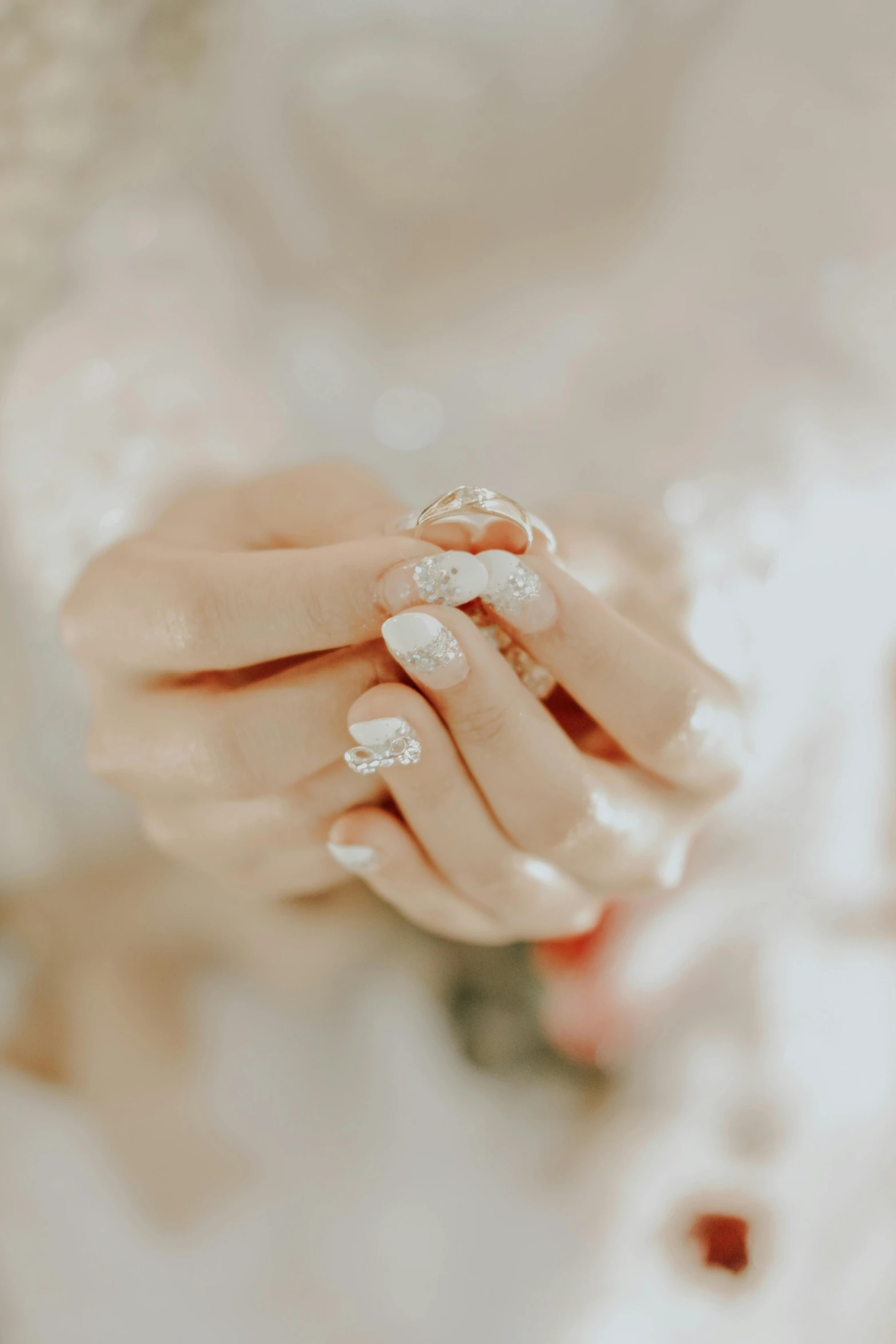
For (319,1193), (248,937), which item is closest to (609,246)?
(248,937)

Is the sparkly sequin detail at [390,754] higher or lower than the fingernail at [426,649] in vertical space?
lower

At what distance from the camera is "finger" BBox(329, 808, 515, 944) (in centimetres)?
36

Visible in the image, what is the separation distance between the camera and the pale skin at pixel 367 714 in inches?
11.9

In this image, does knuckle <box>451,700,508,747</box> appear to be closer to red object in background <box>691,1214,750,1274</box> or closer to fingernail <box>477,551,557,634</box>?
fingernail <box>477,551,557,634</box>

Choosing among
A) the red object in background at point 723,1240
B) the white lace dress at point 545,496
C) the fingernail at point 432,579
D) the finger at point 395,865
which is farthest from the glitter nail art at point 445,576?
the red object in background at point 723,1240

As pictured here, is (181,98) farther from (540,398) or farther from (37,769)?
(37,769)

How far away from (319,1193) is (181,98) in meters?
0.66

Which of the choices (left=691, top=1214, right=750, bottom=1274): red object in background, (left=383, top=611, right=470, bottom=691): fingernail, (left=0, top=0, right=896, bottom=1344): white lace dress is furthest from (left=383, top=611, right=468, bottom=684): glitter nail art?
(left=691, top=1214, right=750, bottom=1274): red object in background

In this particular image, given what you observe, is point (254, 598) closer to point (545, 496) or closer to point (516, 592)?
point (516, 592)

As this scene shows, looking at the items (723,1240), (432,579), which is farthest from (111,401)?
(723,1240)

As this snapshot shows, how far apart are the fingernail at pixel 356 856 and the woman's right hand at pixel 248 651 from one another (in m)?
0.02

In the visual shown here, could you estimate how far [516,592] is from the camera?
295mm

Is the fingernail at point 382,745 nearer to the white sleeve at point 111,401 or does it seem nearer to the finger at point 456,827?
the finger at point 456,827

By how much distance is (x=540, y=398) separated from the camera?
24.4 inches
